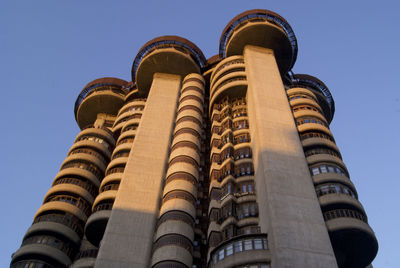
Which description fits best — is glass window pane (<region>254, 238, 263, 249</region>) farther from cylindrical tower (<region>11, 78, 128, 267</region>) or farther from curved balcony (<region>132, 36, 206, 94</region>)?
curved balcony (<region>132, 36, 206, 94</region>)

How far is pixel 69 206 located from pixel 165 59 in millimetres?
34064

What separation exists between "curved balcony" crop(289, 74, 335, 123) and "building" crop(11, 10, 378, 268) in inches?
12.2

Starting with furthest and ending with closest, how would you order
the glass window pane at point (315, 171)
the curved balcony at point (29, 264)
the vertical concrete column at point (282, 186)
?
the glass window pane at point (315, 171) → the curved balcony at point (29, 264) → the vertical concrete column at point (282, 186)

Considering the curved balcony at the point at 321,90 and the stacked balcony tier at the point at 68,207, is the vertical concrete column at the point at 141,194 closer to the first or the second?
the stacked balcony tier at the point at 68,207

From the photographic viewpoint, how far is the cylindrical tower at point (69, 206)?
50.0m

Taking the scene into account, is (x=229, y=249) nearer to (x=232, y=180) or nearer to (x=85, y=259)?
(x=232, y=180)

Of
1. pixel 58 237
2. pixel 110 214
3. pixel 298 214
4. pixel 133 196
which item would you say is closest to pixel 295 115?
pixel 298 214

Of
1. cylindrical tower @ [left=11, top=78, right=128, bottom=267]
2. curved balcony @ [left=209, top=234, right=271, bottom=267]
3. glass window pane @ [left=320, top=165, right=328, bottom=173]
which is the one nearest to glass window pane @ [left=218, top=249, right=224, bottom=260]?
curved balcony @ [left=209, top=234, right=271, bottom=267]

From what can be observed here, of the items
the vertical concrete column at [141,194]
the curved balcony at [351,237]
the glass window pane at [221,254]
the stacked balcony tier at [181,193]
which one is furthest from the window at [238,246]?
the vertical concrete column at [141,194]

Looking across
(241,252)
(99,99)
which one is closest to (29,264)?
(241,252)

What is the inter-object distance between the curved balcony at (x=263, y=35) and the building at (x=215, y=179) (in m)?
0.21

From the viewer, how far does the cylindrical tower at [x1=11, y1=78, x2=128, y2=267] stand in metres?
50.0

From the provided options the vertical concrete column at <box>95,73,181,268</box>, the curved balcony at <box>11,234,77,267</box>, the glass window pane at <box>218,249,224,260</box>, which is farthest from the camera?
the curved balcony at <box>11,234,77,267</box>

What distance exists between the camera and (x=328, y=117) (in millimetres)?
78375
